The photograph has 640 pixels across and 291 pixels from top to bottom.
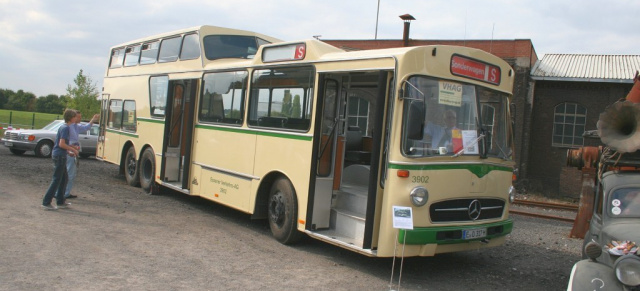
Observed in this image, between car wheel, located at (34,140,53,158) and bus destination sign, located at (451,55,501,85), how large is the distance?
56.9ft

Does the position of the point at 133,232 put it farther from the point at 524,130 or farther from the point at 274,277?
the point at 524,130

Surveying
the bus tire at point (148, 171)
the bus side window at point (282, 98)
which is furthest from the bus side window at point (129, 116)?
the bus side window at point (282, 98)

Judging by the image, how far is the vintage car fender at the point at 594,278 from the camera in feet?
15.5

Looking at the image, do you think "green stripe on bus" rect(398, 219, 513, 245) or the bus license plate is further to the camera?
the bus license plate

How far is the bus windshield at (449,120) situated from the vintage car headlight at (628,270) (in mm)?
2260

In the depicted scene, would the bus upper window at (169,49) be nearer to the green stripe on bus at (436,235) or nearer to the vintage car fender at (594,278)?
the green stripe on bus at (436,235)

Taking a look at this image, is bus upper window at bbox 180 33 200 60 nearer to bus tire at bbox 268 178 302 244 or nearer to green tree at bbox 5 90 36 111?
bus tire at bbox 268 178 302 244

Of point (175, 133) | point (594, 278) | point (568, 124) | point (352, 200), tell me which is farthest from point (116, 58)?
point (568, 124)

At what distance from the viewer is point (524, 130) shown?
23.0m

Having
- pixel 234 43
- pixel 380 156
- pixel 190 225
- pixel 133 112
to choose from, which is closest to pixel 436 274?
pixel 380 156

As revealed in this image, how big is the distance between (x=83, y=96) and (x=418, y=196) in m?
34.5

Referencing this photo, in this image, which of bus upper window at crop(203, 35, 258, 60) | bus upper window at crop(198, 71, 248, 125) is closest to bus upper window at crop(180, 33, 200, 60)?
bus upper window at crop(203, 35, 258, 60)

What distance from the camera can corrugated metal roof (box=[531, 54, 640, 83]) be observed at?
22.1 m

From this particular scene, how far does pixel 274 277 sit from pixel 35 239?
3.37m
